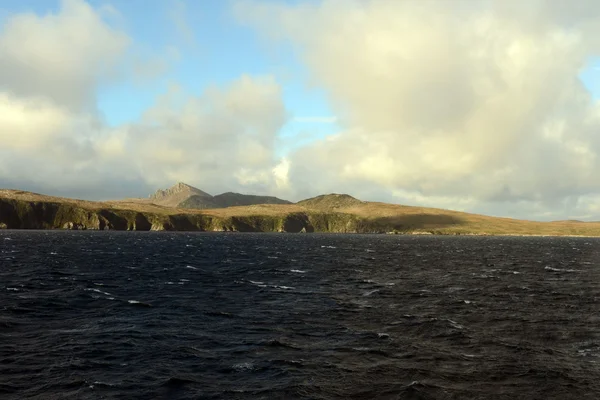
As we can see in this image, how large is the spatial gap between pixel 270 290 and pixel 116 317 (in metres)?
24.2

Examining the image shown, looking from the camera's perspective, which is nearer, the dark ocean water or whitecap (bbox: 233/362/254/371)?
the dark ocean water

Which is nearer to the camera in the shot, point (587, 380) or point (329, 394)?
point (329, 394)

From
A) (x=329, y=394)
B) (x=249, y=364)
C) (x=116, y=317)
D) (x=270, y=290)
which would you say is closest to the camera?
(x=329, y=394)

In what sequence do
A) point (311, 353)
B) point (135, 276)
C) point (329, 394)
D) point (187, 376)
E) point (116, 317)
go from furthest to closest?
1. point (135, 276)
2. point (116, 317)
3. point (311, 353)
4. point (187, 376)
5. point (329, 394)

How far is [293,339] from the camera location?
3919cm

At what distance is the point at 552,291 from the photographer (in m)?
67.3

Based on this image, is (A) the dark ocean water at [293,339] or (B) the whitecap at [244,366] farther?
(B) the whitecap at [244,366]

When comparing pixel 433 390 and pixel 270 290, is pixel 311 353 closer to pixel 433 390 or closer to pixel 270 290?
pixel 433 390

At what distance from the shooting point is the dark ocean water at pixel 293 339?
92.5 ft

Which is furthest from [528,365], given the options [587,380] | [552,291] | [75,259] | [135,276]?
[75,259]

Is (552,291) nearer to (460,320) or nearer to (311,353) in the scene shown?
(460,320)

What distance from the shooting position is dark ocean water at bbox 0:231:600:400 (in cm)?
2820

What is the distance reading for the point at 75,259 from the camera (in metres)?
105

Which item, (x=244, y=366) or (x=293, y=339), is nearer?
(x=244, y=366)
